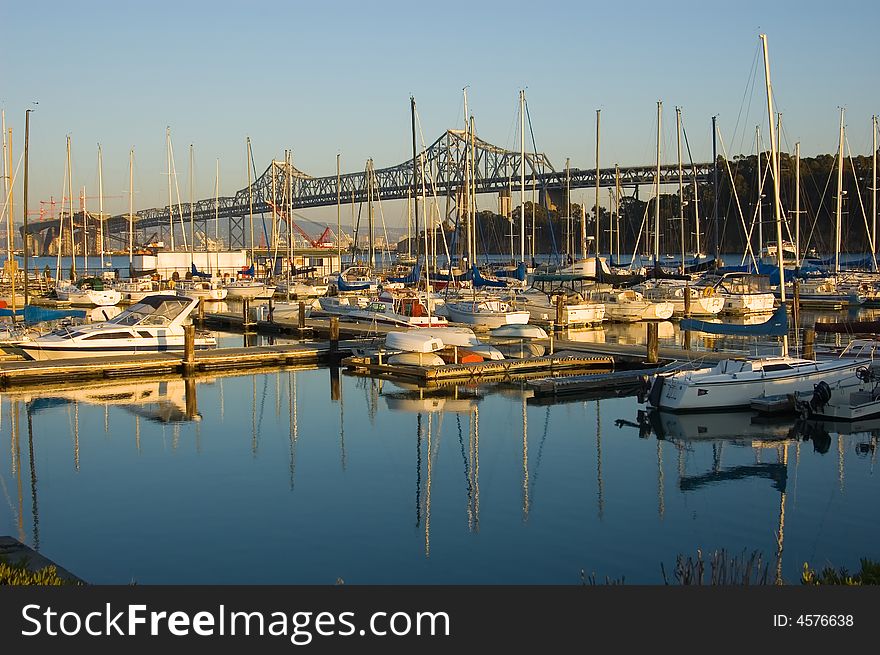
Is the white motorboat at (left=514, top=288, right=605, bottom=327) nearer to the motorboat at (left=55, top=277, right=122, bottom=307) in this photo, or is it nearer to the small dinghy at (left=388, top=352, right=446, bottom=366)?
the small dinghy at (left=388, top=352, right=446, bottom=366)

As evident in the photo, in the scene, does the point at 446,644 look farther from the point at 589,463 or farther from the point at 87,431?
the point at 87,431

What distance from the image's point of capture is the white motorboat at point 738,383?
2022 centimetres

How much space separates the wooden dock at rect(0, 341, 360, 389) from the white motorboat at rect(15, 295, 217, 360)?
1.02 metres

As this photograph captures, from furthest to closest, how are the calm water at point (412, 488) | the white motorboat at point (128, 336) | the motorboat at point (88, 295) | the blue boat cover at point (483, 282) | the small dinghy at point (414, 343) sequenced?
the motorboat at point (88, 295), the blue boat cover at point (483, 282), the white motorboat at point (128, 336), the small dinghy at point (414, 343), the calm water at point (412, 488)

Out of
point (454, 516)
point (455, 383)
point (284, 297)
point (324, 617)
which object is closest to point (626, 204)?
point (284, 297)

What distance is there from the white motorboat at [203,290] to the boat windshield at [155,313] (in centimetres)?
2316

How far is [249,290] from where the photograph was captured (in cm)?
5431

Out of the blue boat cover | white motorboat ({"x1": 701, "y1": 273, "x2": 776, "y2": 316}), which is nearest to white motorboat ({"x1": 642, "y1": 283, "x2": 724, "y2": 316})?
white motorboat ({"x1": 701, "y1": 273, "x2": 776, "y2": 316})

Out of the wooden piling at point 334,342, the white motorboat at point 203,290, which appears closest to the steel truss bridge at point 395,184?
the white motorboat at point 203,290

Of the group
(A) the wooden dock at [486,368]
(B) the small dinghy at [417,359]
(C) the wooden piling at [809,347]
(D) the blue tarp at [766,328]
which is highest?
(D) the blue tarp at [766,328]

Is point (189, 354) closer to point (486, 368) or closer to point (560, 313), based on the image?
point (486, 368)

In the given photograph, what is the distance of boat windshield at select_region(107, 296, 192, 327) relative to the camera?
28128 mm

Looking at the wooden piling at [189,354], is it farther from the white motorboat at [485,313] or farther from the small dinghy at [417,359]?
the white motorboat at [485,313]

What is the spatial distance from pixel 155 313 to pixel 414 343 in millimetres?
7019
